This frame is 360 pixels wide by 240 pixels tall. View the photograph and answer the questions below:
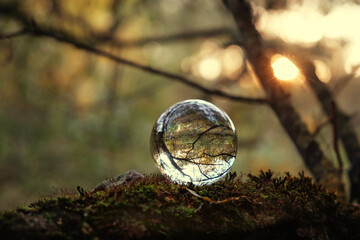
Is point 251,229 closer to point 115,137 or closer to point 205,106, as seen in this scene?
point 205,106

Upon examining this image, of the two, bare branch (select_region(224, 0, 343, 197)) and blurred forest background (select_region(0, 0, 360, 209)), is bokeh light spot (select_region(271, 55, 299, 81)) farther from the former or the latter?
blurred forest background (select_region(0, 0, 360, 209))

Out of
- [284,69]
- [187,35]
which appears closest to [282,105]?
[284,69]

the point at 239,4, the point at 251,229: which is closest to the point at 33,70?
the point at 239,4

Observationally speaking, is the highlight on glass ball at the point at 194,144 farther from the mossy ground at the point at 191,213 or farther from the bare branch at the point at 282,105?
the bare branch at the point at 282,105

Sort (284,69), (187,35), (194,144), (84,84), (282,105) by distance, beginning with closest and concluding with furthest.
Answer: (194,144)
(282,105)
(284,69)
(187,35)
(84,84)

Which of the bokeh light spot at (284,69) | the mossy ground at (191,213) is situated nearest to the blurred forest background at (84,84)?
the bokeh light spot at (284,69)

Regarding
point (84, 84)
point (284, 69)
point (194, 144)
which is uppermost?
point (84, 84)

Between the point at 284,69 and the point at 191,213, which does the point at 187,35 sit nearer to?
the point at 284,69
